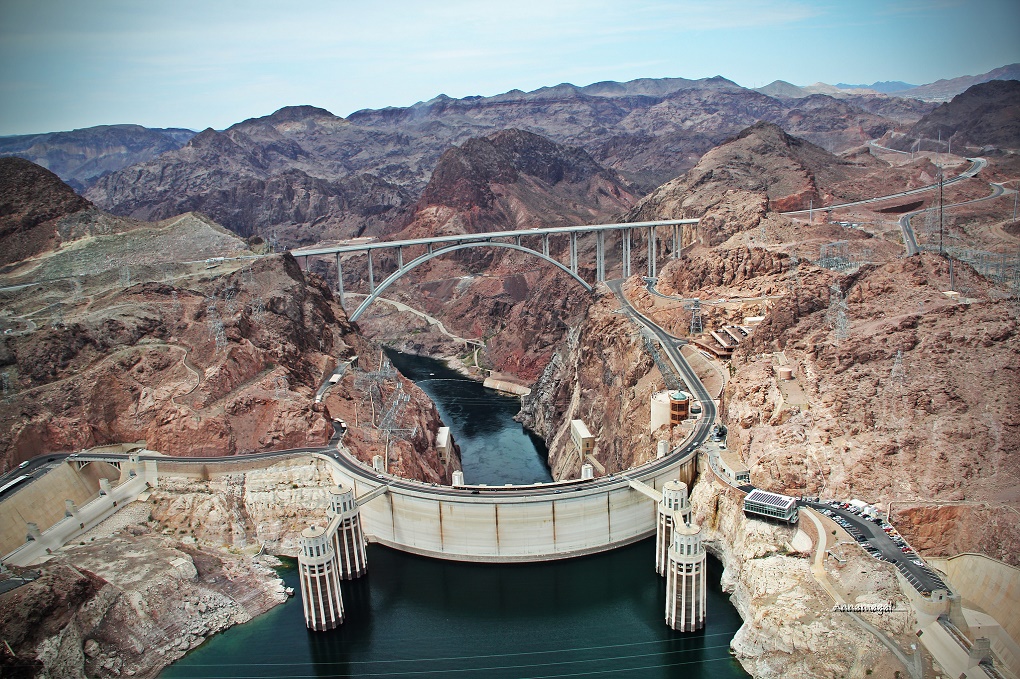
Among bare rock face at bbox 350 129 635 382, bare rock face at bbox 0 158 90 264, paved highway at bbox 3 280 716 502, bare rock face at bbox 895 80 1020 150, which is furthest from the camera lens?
bare rock face at bbox 895 80 1020 150

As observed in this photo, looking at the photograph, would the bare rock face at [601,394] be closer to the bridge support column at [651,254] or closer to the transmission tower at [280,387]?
the bridge support column at [651,254]

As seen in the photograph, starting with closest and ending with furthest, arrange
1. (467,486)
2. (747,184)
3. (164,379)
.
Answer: (467,486) → (164,379) → (747,184)

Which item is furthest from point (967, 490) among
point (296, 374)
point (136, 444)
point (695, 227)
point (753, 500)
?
point (695, 227)

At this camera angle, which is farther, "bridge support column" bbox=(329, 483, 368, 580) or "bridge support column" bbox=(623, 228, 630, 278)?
"bridge support column" bbox=(623, 228, 630, 278)

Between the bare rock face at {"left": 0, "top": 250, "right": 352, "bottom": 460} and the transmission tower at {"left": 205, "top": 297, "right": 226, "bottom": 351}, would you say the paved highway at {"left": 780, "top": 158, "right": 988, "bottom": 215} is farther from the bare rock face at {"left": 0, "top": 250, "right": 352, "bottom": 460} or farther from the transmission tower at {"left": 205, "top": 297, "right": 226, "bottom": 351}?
the transmission tower at {"left": 205, "top": 297, "right": 226, "bottom": 351}

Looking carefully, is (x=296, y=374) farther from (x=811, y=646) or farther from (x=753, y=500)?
(x=811, y=646)

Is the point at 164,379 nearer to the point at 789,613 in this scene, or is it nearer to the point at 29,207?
the point at 29,207

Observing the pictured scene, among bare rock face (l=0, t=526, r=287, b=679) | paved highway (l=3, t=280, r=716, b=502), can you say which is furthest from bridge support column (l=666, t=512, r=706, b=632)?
bare rock face (l=0, t=526, r=287, b=679)

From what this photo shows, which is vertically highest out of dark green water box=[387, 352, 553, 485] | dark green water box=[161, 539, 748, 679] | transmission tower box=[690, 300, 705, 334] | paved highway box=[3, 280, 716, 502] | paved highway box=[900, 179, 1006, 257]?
paved highway box=[900, 179, 1006, 257]

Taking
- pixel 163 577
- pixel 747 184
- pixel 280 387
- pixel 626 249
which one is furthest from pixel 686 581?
pixel 747 184
